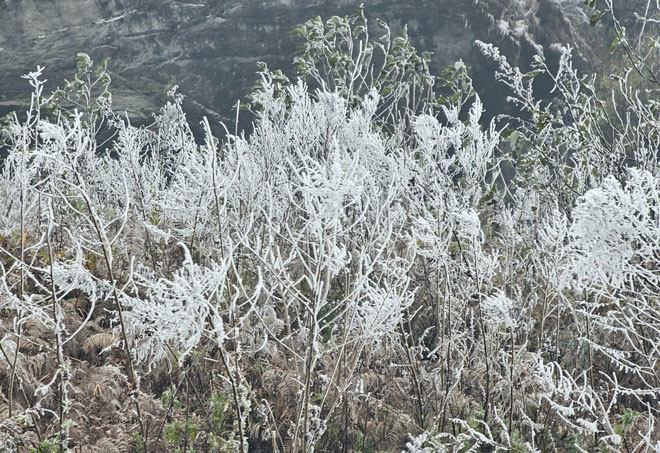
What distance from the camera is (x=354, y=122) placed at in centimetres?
477

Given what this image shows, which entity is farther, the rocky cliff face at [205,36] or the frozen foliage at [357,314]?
the rocky cliff face at [205,36]

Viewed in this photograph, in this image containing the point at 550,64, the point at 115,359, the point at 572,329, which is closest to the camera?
the point at 115,359

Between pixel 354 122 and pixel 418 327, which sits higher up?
pixel 354 122

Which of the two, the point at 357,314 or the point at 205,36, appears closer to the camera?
the point at 357,314

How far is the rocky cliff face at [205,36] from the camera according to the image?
19859 mm

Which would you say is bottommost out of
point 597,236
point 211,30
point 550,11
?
point 550,11

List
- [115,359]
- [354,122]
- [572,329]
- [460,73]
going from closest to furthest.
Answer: [354,122], [115,359], [572,329], [460,73]

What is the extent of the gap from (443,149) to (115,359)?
11.0ft

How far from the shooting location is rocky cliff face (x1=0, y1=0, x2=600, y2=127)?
1986cm

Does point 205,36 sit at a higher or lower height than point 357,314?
lower

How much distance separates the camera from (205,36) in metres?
21.3

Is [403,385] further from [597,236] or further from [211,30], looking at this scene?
[211,30]

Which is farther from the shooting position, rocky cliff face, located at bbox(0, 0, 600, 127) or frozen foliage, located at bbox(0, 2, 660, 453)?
rocky cliff face, located at bbox(0, 0, 600, 127)

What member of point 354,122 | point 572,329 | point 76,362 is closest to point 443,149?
point 354,122
